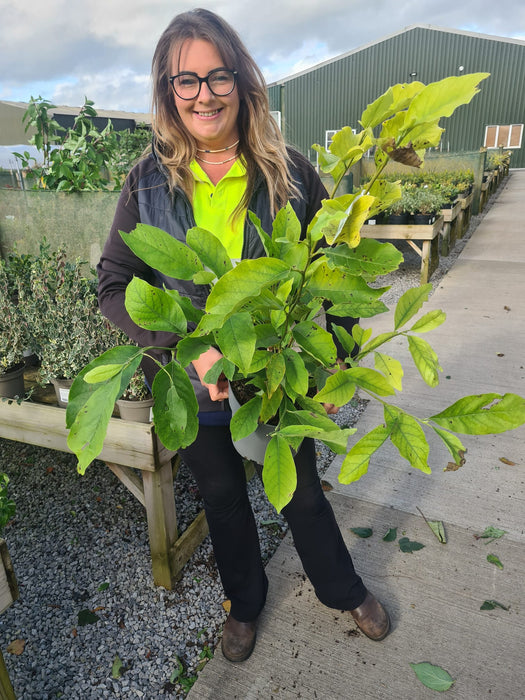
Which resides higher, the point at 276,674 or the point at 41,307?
the point at 41,307

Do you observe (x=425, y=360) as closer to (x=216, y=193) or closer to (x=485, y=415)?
(x=485, y=415)

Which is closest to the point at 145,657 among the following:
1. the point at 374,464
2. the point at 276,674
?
the point at 276,674

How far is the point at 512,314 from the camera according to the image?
16.5ft

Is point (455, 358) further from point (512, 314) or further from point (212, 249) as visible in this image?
point (212, 249)

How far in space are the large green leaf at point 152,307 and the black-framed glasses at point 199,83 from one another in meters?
0.91

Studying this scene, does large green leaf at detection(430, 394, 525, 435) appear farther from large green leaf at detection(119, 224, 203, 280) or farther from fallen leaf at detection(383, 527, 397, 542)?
fallen leaf at detection(383, 527, 397, 542)

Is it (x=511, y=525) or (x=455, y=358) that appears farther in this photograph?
(x=455, y=358)

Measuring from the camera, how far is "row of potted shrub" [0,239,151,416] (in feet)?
6.82

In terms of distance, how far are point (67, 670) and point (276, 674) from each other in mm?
722

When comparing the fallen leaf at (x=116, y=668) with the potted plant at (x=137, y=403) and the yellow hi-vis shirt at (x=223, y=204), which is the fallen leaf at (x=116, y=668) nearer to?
the potted plant at (x=137, y=403)

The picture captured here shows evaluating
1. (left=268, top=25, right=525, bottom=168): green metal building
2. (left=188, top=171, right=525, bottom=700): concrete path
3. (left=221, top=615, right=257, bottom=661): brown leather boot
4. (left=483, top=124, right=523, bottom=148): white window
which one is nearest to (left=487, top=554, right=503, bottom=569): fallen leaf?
(left=188, top=171, right=525, bottom=700): concrete path

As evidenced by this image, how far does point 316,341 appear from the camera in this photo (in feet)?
2.77

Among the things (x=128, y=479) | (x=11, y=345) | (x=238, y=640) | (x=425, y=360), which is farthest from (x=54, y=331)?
(x=425, y=360)

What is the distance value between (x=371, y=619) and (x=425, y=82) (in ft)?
82.0
